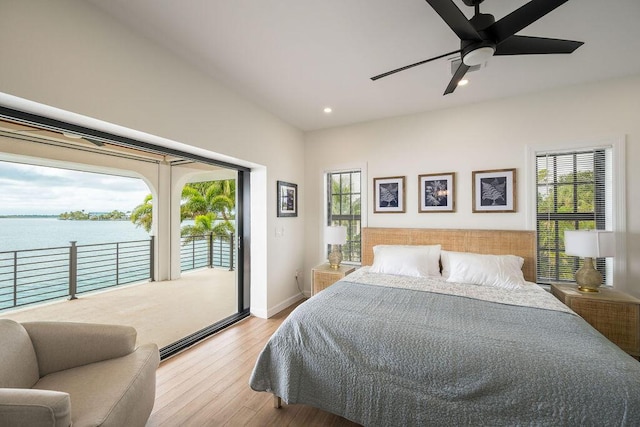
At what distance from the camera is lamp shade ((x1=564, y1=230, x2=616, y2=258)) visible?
236 cm

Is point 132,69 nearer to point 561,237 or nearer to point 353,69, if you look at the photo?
point 353,69

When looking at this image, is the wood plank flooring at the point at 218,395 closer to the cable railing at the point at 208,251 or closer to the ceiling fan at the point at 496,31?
the ceiling fan at the point at 496,31

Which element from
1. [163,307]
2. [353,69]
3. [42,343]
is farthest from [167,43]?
[163,307]

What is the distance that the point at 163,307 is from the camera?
145 inches

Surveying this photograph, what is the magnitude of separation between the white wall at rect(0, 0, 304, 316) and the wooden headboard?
1.43m

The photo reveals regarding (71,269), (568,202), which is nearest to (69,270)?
(71,269)

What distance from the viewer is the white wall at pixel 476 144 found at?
8.59 feet

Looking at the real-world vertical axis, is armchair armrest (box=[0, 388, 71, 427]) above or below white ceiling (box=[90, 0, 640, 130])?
below

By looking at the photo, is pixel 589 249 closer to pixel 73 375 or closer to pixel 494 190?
pixel 494 190

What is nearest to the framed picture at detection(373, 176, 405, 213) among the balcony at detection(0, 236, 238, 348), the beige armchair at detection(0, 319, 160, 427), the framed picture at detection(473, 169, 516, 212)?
the framed picture at detection(473, 169, 516, 212)

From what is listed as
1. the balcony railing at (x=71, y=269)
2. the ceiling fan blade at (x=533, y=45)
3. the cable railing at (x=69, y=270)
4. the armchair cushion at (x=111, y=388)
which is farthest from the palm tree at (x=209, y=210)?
the ceiling fan blade at (x=533, y=45)

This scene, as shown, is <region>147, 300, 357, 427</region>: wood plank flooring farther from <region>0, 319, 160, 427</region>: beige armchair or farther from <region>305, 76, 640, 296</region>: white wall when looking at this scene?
<region>305, 76, 640, 296</region>: white wall

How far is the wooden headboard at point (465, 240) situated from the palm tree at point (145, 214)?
4.24m

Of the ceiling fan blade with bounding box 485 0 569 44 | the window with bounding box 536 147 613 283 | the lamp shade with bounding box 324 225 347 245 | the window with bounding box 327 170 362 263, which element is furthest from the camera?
the window with bounding box 327 170 362 263
